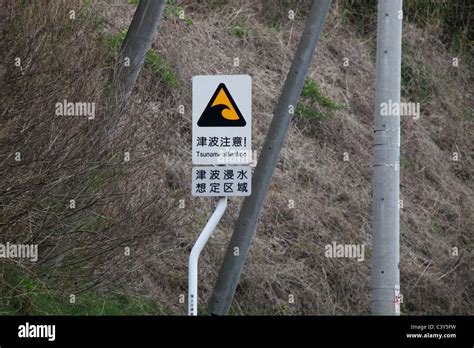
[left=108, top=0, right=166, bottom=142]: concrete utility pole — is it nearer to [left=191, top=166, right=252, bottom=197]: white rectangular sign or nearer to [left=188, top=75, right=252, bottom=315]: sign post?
[left=188, top=75, right=252, bottom=315]: sign post

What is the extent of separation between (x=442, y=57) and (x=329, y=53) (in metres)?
3.48

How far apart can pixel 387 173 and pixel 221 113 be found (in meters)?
3.29

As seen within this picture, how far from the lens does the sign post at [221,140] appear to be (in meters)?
7.62

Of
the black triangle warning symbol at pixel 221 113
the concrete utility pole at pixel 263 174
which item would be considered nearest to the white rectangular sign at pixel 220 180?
the black triangle warning symbol at pixel 221 113

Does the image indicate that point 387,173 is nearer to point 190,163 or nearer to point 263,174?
point 263,174

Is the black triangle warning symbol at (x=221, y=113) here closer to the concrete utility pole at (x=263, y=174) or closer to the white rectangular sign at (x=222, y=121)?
the white rectangular sign at (x=222, y=121)

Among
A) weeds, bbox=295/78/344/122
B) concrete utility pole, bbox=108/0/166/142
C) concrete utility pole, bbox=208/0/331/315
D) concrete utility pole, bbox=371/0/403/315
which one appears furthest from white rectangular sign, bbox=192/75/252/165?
weeds, bbox=295/78/344/122

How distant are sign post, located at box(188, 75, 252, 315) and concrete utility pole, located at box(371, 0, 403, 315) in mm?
3032

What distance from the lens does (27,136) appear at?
9.29m

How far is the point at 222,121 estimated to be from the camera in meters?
7.65

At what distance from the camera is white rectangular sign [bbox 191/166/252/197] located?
7.64 meters

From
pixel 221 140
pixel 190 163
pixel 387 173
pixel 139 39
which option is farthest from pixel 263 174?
pixel 221 140
